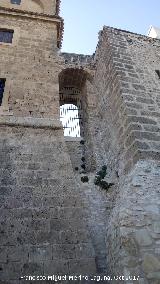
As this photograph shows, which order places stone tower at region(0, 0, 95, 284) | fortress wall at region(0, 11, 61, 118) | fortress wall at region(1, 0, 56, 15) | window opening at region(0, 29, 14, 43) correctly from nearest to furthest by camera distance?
stone tower at region(0, 0, 95, 284)
fortress wall at region(0, 11, 61, 118)
window opening at region(0, 29, 14, 43)
fortress wall at region(1, 0, 56, 15)

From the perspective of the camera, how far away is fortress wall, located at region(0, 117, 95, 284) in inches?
177

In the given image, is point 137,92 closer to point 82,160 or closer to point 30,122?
point 82,160

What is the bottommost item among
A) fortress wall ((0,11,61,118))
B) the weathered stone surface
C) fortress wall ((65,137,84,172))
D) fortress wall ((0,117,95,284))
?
the weathered stone surface

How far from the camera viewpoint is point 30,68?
7.54 metres

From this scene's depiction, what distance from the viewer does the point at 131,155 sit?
509 cm

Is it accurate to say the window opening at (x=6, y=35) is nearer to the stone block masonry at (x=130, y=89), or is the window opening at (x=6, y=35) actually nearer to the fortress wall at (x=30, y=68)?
the fortress wall at (x=30, y=68)

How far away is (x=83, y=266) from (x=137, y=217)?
3.76ft

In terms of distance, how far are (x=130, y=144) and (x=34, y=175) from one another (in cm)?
182

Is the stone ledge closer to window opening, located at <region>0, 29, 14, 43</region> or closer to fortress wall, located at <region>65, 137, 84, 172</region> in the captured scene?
fortress wall, located at <region>65, 137, 84, 172</region>

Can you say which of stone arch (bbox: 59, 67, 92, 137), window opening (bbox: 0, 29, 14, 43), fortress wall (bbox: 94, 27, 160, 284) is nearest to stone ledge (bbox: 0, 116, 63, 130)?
fortress wall (bbox: 94, 27, 160, 284)

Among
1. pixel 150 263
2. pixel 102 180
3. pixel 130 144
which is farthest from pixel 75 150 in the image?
pixel 150 263

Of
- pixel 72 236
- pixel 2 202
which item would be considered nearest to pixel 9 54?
pixel 2 202

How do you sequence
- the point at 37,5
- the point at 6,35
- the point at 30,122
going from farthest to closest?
the point at 37,5, the point at 6,35, the point at 30,122

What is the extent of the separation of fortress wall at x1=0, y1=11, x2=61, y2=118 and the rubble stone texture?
0.03 metres
